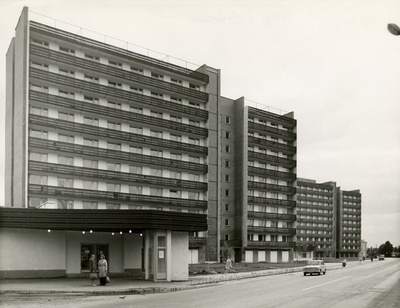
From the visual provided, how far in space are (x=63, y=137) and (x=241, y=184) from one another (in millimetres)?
34161

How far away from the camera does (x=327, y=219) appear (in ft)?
485

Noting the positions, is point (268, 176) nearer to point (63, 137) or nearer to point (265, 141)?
point (265, 141)

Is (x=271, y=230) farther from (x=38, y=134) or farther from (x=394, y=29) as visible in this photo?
(x=394, y=29)

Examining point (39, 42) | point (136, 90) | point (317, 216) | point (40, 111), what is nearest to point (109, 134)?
point (136, 90)

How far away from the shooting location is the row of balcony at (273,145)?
261 ft

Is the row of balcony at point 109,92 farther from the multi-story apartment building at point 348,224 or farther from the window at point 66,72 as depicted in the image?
the multi-story apartment building at point 348,224

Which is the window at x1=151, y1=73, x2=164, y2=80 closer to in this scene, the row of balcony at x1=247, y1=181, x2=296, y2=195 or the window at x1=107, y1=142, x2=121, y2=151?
the window at x1=107, y1=142, x2=121, y2=151

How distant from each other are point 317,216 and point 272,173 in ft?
223

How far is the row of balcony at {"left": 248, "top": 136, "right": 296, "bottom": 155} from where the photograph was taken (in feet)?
261

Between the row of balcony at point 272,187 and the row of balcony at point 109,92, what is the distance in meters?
17.3

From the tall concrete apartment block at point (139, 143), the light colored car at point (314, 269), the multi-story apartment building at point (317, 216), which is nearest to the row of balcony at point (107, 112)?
the tall concrete apartment block at point (139, 143)

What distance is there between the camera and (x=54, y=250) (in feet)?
100

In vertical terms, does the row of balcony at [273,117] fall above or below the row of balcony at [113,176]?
above

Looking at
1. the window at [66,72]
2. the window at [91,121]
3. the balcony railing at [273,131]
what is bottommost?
the window at [91,121]
